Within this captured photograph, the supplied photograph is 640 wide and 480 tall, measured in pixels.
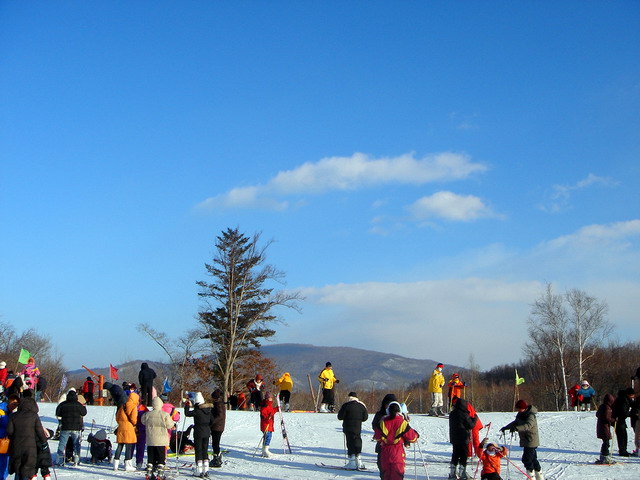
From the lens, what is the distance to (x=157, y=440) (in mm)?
13133

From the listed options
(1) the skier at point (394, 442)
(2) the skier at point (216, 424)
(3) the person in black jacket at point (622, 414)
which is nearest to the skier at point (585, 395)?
(3) the person in black jacket at point (622, 414)

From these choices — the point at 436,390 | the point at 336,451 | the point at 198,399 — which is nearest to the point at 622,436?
the point at 336,451

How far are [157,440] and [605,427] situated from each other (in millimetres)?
9881

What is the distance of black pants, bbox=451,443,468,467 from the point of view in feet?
43.5

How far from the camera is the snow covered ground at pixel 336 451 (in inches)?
555

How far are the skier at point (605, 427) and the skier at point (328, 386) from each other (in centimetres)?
1061

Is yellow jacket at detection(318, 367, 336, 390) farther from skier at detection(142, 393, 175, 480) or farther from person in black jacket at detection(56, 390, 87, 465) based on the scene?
skier at detection(142, 393, 175, 480)

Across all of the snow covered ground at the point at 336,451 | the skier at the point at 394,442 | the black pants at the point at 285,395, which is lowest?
the snow covered ground at the point at 336,451

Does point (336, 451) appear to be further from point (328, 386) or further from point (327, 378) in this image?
point (328, 386)

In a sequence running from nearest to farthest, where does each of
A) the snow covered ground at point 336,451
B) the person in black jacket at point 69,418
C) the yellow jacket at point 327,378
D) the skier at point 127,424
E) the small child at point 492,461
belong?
the small child at point 492,461 < the snow covered ground at point 336,451 < the skier at point 127,424 < the person in black jacket at point 69,418 < the yellow jacket at point 327,378

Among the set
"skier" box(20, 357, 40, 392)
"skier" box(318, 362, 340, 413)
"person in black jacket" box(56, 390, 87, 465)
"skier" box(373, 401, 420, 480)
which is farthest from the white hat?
"skier" box(20, 357, 40, 392)

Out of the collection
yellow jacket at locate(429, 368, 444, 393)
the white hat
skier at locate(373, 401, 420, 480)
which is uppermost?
yellow jacket at locate(429, 368, 444, 393)

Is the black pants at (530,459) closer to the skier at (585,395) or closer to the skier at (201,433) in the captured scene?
the skier at (201,433)

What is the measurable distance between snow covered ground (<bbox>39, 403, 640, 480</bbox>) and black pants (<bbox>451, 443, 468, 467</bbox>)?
78 cm
